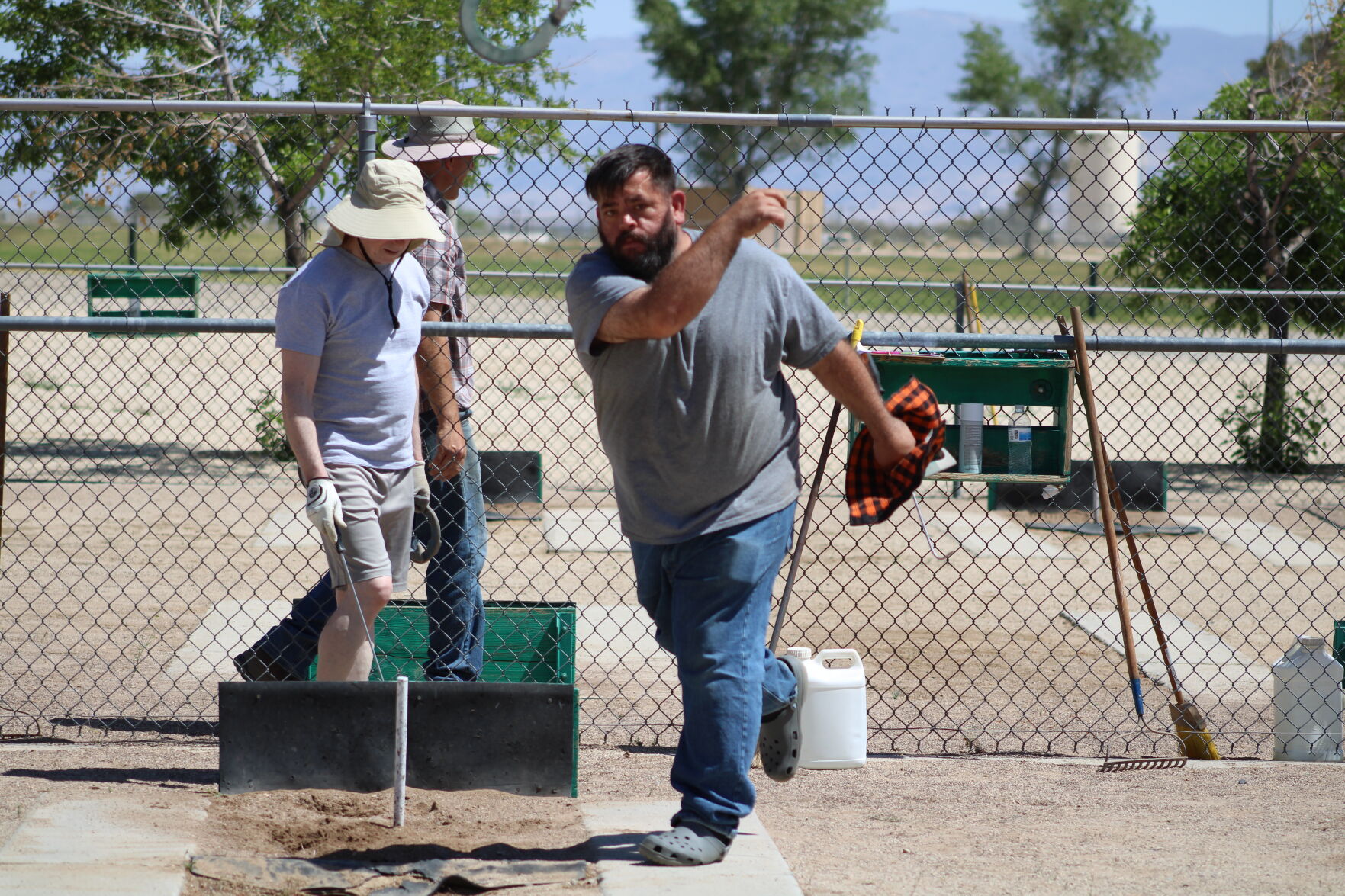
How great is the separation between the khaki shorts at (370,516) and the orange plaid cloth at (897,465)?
1334 mm

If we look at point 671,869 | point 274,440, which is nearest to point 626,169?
point 671,869

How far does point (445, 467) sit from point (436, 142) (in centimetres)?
106

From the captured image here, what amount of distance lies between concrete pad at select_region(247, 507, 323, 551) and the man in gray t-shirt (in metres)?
4.64

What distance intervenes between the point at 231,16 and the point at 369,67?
1483 mm

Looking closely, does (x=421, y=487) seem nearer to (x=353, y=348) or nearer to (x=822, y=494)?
(x=353, y=348)

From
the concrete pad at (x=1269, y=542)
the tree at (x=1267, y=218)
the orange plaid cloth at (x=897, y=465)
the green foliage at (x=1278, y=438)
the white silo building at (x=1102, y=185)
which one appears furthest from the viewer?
the green foliage at (x=1278, y=438)

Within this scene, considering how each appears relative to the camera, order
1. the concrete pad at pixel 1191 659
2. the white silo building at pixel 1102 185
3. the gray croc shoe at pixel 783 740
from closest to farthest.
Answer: the gray croc shoe at pixel 783 740 → the white silo building at pixel 1102 185 → the concrete pad at pixel 1191 659

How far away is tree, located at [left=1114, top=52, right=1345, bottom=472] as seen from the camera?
1013cm

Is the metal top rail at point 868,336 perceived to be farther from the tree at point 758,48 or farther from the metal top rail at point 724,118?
the tree at point 758,48

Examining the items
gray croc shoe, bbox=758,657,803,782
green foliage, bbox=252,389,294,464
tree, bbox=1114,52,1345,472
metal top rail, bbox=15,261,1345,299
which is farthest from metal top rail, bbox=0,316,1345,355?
green foliage, bbox=252,389,294,464

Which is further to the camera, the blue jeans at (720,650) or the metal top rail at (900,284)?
the metal top rail at (900,284)

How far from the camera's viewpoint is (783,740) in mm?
3664

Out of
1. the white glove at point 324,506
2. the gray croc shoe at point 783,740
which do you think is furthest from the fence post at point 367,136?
the gray croc shoe at point 783,740

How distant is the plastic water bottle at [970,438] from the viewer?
15.7ft
